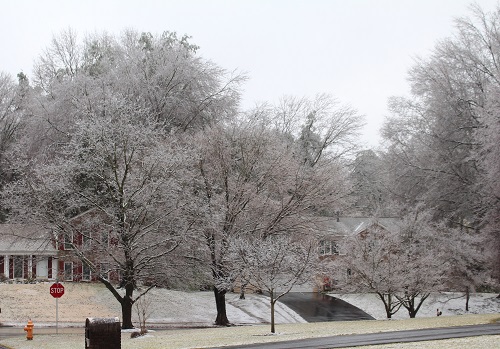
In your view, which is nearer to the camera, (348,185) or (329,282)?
(348,185)

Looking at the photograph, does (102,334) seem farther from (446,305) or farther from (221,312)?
(446,305)

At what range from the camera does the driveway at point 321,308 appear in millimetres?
49369

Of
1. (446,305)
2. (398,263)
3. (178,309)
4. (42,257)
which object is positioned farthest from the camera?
(446,305)

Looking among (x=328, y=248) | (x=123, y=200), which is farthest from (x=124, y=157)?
(x=328, y=248)

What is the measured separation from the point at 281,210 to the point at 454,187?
16.6 m

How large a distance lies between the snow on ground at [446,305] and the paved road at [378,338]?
25.9 metres

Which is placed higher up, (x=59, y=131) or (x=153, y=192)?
(x=59, y=131)

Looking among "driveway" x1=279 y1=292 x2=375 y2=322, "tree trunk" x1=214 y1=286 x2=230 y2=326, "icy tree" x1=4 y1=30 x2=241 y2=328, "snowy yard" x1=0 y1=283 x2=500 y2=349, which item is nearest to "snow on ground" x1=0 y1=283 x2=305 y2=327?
"snowy yard" x1=0 y1=283 x2=500 y2=349

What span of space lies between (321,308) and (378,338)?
99.3 ft

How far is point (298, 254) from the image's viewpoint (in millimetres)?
39344

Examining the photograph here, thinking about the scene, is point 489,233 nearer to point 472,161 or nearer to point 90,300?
point 472,161

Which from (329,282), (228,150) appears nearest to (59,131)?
(228,150)

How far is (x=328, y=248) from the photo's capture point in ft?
201

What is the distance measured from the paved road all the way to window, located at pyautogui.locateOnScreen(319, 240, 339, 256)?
25760mm
